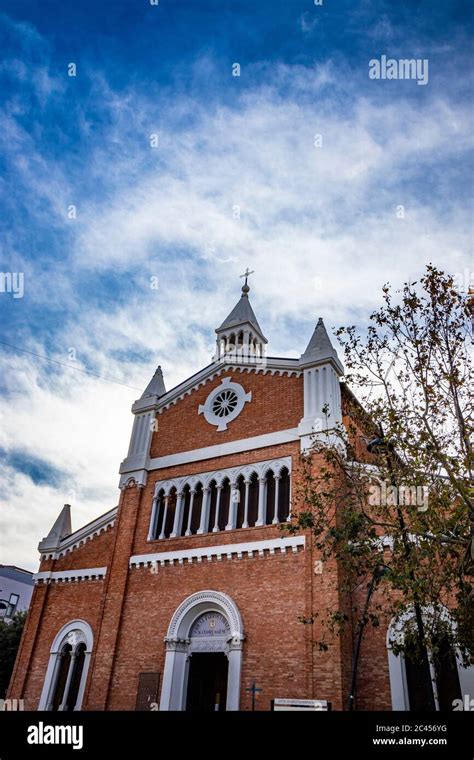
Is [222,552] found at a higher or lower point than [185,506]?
lower

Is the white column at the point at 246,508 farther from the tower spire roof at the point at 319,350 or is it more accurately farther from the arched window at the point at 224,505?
the tower spire roof at the point at 319,350

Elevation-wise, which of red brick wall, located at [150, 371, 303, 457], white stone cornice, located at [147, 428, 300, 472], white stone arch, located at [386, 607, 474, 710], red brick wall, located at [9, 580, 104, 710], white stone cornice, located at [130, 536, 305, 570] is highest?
red brick wall, located at [150, 371, 303, 457]

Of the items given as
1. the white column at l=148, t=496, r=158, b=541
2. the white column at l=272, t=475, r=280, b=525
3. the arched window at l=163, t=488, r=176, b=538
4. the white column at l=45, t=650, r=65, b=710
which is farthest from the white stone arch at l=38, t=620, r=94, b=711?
the white column at l=272, t=475, r=280, b=525

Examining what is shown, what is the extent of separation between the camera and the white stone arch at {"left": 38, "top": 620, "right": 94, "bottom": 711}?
758 inches

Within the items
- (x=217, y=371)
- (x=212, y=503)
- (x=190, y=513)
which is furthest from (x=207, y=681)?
(x=217, y=371)

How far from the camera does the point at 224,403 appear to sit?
68.8ft

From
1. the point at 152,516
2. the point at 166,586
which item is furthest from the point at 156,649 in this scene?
the point at 152,516

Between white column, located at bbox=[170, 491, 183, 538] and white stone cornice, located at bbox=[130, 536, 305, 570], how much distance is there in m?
0.76

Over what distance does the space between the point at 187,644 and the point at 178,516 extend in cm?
426

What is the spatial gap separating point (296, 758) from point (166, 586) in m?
13.7

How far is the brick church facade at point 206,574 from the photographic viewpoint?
50.1 ft

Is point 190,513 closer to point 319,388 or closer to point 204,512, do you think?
point 204,512

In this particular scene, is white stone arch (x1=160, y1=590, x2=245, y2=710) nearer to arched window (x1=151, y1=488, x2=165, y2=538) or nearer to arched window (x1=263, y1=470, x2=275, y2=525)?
arched window (x1=263, y1=470, x2=275, y2=525)

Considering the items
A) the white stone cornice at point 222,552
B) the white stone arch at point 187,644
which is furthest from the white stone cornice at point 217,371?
the white stone arch at point 187,644
